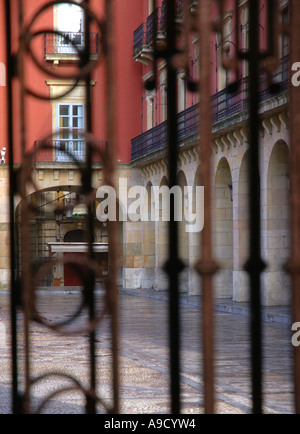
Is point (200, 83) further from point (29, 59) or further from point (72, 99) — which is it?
point (72, 99)

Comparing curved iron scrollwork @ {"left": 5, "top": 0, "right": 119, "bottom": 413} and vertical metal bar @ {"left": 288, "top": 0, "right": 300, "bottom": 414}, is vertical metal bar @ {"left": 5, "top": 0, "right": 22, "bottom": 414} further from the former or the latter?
vertical metal bar @ {"left": 288, "top": 0, "right": 300, "bottom": 414}

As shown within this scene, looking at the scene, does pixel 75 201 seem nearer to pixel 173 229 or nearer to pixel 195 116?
pixel 173 229

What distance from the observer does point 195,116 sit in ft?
68.0

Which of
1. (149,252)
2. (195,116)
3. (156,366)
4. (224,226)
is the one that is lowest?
(156,366)

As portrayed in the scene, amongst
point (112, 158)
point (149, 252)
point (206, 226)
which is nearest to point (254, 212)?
point (206, 226)

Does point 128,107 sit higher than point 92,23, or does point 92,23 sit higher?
point 128,107

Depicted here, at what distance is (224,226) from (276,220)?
3.88 meters

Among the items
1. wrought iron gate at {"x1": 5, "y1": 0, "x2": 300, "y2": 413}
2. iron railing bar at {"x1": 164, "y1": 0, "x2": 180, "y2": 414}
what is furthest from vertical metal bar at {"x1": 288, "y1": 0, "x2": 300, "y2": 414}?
iron railing bar at {"x1": 164, "y1": 0, "x2": 180, "y2": 414}

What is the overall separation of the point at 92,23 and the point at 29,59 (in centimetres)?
21

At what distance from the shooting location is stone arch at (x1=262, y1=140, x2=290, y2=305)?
1931 centimetres

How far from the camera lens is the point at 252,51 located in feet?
7.61

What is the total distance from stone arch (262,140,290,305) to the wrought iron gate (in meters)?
17.1

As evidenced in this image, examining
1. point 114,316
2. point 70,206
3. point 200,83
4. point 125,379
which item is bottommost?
point 125,379
